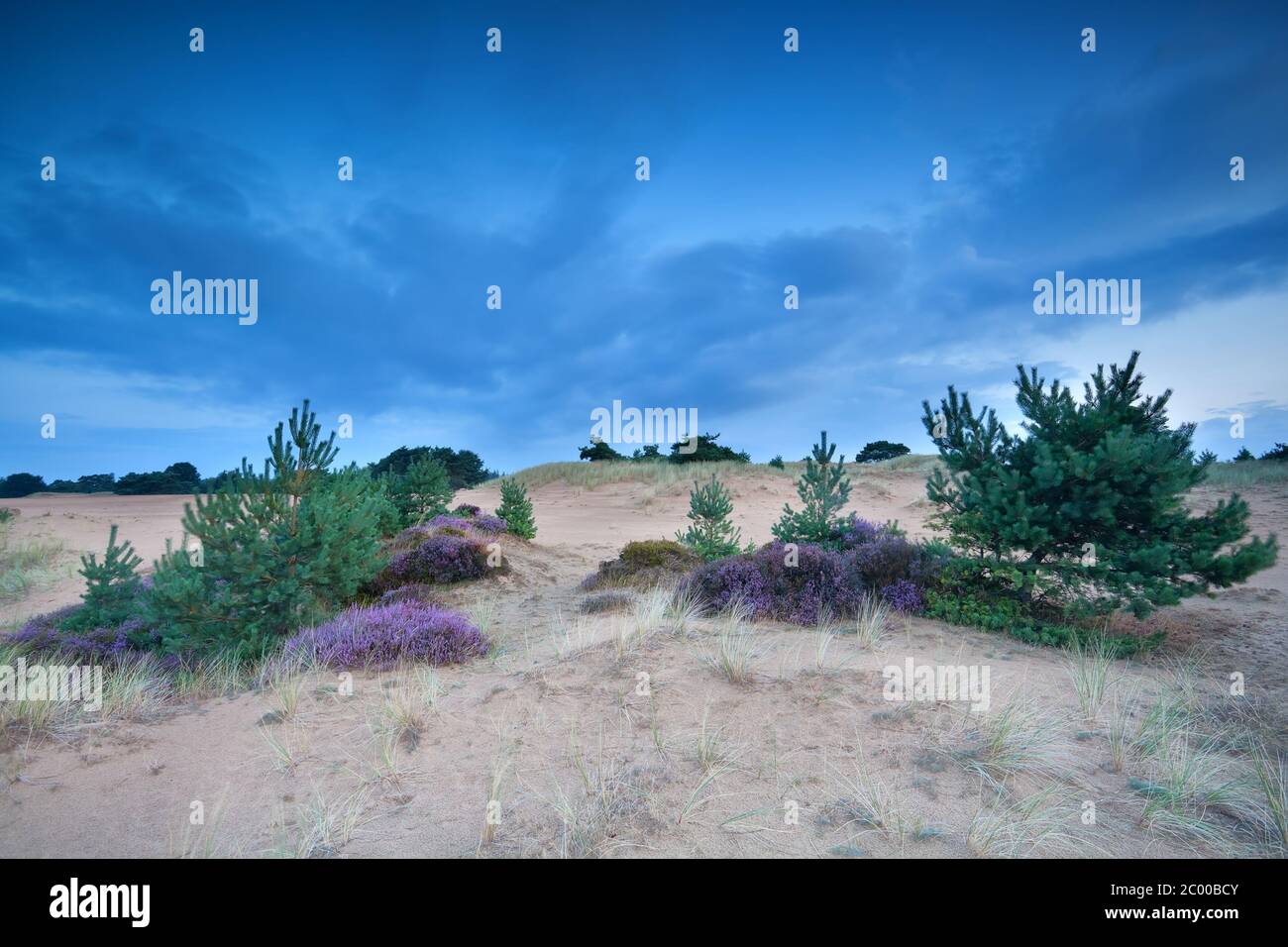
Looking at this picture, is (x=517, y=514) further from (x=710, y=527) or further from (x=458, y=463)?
(x=458, y=463)

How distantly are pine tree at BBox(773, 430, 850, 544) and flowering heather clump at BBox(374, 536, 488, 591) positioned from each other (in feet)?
19.6

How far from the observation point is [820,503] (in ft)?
33.8

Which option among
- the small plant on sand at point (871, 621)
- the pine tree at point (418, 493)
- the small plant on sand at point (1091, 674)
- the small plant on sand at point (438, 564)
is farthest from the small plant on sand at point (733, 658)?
the pine tree at point (418, 493)

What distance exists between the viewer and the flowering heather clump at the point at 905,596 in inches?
308

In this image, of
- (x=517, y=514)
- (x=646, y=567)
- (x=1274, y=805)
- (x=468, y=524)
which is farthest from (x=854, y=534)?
(x=517, y=514)

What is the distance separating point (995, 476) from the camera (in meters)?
7.77

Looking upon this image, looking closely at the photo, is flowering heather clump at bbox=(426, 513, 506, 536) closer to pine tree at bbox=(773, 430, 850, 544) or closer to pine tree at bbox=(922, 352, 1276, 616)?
pine tree at bbox=(773, 430, 850, 544)

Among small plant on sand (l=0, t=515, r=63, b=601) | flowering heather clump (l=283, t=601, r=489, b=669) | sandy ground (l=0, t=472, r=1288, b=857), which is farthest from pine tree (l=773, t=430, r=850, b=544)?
small plant on sand (l=0, t=515, r=63, b=601)

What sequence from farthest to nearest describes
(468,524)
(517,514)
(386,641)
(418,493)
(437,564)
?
(517,514), (418,493), (468,524), (437,564), (386,641)

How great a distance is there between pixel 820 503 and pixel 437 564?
23.9ft

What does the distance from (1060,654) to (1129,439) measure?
8.59ft

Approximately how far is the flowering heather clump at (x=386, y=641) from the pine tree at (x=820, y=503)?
567 cm
